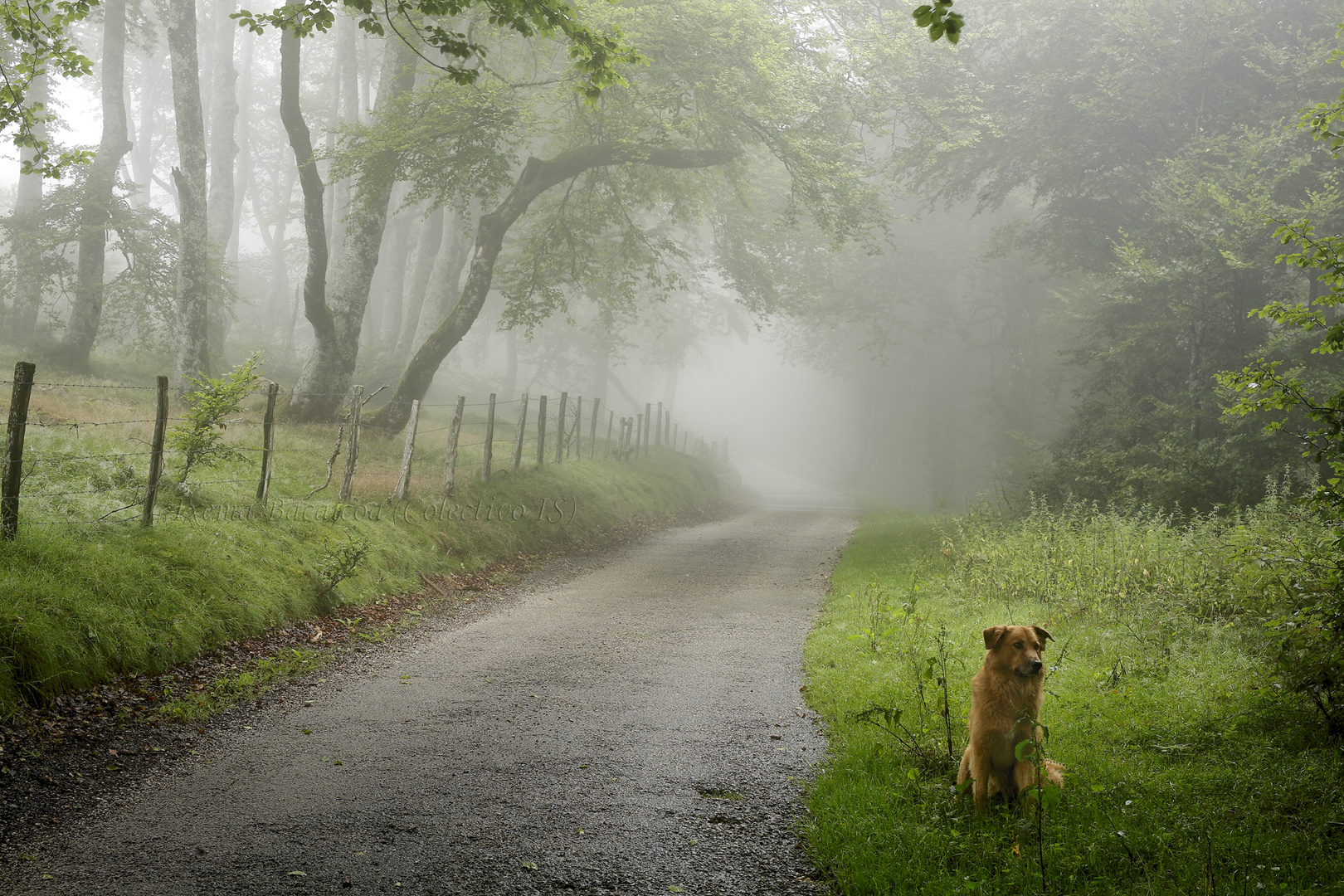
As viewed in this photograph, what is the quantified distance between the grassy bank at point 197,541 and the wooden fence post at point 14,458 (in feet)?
0.67

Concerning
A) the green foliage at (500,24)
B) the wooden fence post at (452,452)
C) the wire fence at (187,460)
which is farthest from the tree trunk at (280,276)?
the green foliage at (500,24)

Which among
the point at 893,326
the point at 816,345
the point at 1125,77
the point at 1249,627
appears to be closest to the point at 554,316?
the point at 816,345

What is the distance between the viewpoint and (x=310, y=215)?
662 inches

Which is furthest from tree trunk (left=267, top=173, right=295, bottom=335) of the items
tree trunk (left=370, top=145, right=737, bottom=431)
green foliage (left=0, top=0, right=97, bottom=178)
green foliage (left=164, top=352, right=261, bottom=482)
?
green foliage (left=164, top=352, right=261, bottom=482)

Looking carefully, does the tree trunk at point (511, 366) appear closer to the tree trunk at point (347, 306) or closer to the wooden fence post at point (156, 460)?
the tree trunk at point (347, 306)

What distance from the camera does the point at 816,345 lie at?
40125mm

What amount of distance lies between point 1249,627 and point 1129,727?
277 cm

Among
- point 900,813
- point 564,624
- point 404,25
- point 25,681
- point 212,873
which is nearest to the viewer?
point 212,873

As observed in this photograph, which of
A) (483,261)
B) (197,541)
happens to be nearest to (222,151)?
(483,261)

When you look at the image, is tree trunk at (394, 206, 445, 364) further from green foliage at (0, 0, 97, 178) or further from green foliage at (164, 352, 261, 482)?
green foliage at (164, 352, 261, 482)

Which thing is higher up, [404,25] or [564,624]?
[404,25]

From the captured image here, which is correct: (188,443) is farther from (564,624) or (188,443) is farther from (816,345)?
(816,345)

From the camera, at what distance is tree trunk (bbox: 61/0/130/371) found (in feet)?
59.9

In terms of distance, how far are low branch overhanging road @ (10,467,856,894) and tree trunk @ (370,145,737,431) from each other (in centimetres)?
1016
